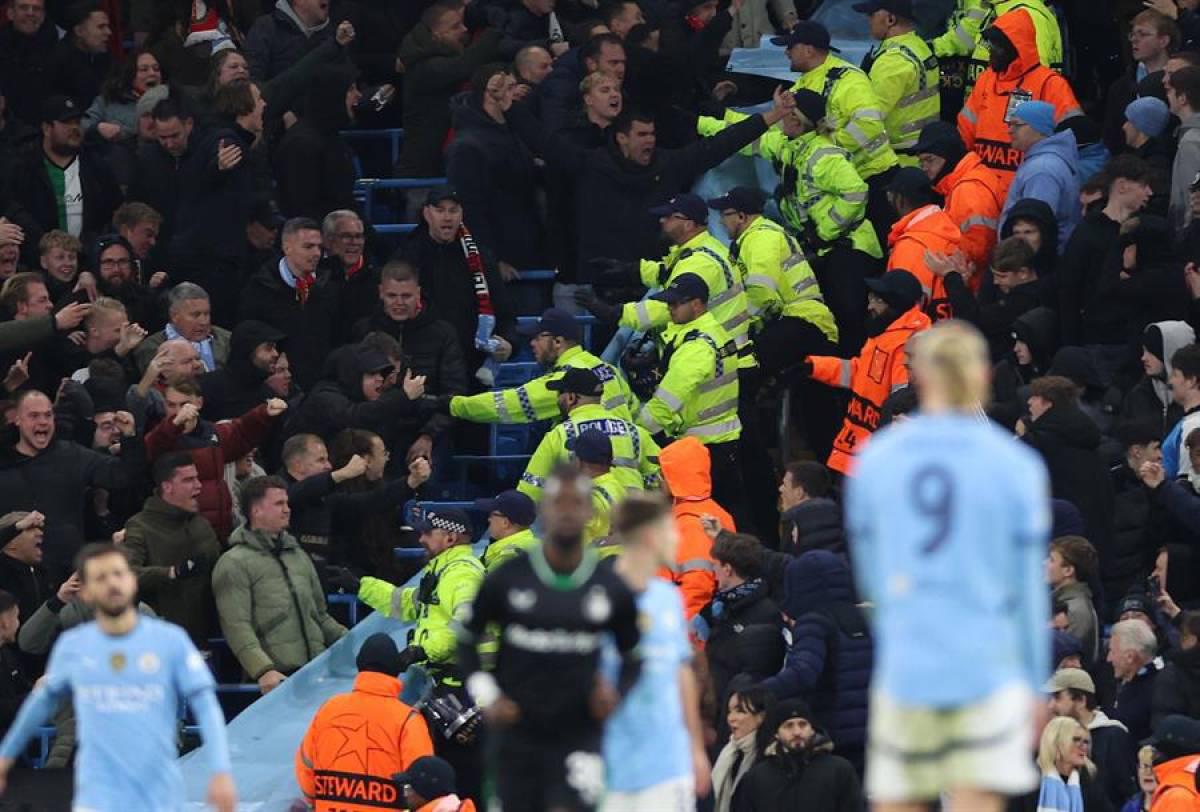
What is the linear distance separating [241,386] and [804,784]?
562cm

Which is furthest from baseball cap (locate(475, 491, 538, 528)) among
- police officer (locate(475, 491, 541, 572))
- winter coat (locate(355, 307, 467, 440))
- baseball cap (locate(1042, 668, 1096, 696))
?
baseball cap (locate(1042, 668, 1096, 696))

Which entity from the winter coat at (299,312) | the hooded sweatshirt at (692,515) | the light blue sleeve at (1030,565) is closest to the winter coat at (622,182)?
the winter coat at (299,312)

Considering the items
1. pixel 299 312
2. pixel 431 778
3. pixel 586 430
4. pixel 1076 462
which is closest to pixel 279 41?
pixel 299 312

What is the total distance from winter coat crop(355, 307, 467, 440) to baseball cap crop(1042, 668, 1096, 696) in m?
5.59

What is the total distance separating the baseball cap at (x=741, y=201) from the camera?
63.8 ft

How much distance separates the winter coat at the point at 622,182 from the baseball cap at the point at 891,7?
1.23 metres

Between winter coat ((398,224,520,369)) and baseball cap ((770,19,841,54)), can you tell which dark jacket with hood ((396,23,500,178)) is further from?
baseball cap ((770,19,841,54))

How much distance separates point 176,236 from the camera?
2023cm

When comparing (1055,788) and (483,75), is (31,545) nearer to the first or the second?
(483,75)

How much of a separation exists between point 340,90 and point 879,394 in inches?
191

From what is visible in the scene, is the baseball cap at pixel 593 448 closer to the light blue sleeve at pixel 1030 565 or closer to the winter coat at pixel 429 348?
the winter coat at pixel 429 348

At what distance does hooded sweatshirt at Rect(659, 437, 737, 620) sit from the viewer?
1669cm

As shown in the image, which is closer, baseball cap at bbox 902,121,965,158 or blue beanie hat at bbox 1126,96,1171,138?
blue beanie hat at bbox 1126,96,1171,138

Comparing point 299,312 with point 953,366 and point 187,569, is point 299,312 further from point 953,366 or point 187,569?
point 953,366
